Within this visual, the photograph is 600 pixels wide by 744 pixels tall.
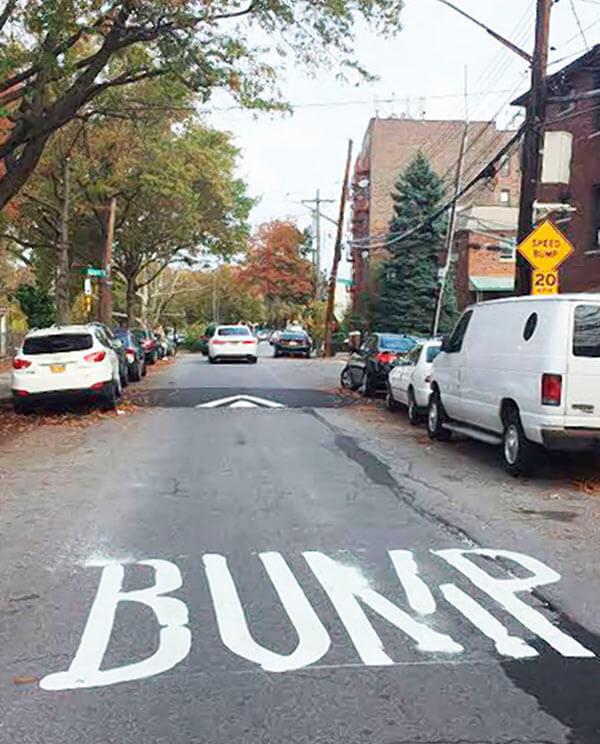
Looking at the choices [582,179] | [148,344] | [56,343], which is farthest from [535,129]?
[148,344]

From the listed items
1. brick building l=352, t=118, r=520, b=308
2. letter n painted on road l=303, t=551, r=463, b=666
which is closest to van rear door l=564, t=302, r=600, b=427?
letter n painted on road l=303, t=551, r=463, b=666

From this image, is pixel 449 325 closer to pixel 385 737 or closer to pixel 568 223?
pixel 568 223

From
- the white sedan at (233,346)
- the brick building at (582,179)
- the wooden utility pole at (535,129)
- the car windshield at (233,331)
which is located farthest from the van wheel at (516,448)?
the car windshield at (233,331)

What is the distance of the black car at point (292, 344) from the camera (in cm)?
4586

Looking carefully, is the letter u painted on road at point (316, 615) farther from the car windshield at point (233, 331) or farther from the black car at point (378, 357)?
the car windshield at point (233, 331)

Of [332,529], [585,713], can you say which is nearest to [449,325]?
[332,529]

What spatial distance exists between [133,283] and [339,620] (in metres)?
46.1

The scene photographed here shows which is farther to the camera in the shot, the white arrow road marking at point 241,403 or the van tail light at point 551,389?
the white arrow road marking at point 241,403

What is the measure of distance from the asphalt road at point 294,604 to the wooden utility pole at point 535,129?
6.00m

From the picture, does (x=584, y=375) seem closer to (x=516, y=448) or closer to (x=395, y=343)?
(x=516, y=448)

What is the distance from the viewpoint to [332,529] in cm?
744

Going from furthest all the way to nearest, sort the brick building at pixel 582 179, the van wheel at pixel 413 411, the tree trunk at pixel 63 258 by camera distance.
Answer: the tree trunk at pixel 63 258 < the brick building at pixel 582 179 < the van wheel at pixel 413 411

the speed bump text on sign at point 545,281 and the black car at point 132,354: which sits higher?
the speed bump text on sign at point 545,281

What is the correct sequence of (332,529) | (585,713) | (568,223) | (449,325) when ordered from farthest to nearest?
(449,325) → (568,223) → (332,529) → (585,713)
